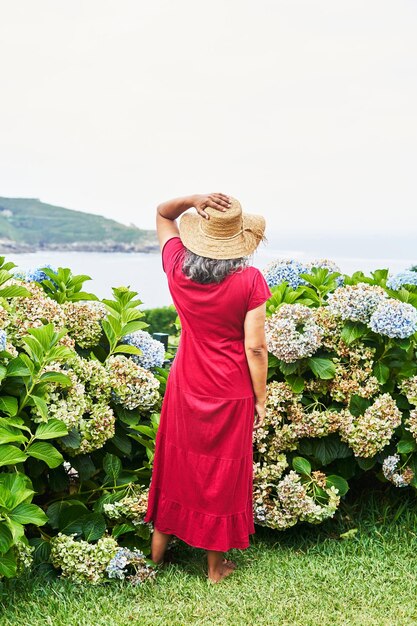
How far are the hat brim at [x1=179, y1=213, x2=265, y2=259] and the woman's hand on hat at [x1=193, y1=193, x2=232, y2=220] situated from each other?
6cm

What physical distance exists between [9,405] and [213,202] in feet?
4.30

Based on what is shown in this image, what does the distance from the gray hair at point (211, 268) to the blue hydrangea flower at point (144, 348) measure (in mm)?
847

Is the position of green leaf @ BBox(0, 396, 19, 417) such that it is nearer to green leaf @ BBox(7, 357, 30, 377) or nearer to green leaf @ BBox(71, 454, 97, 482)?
green leaf @ BBox(7, 357, 30, 377)

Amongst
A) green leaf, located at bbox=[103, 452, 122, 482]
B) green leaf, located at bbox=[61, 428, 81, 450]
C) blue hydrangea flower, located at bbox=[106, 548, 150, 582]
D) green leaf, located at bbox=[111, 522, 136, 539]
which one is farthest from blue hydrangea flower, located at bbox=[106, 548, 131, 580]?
green leaf, located at bbox=[61, 428, 81, 450]

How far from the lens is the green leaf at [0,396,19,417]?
3.43m

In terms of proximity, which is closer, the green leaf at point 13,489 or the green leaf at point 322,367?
the green leaf at point 13,489

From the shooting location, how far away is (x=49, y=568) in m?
3.74

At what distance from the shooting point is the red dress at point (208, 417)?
352cm

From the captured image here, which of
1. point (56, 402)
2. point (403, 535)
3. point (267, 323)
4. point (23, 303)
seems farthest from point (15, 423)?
point (403, 535)

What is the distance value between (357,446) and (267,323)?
0.84 meters

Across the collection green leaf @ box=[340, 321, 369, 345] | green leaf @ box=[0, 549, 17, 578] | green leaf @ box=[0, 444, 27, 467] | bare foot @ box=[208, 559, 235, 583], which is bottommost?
bare foot @ box=[208, 559, 235, 583]

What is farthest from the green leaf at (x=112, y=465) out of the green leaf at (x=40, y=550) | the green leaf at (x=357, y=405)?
the green leaf at (x=357, y=405)

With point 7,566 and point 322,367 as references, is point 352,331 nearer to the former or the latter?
point 322,367

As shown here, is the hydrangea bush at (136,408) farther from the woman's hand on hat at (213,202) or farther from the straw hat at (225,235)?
A: the woman's hand on hat at (213,202)
